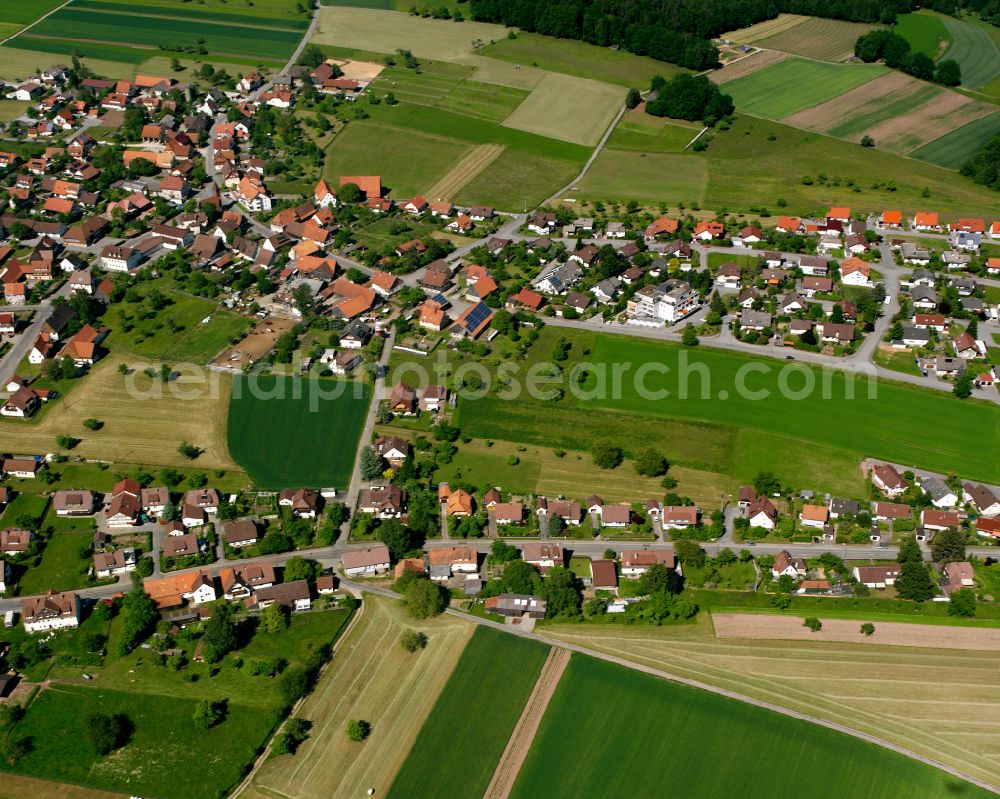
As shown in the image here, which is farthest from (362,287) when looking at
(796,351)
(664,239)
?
(796,351)

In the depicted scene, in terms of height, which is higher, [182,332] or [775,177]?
[775,177]

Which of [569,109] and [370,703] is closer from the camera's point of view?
[370,703]

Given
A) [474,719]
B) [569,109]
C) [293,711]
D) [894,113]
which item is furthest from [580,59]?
[293,711]

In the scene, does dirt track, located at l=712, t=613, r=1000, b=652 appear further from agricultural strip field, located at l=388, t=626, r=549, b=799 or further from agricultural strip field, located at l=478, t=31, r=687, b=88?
agricultural strip field, located at l=478, t=31, r=687, b=88

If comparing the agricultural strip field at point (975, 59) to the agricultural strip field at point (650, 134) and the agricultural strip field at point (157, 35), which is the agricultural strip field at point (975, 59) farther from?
the agricultural strip field at point (157, 35)

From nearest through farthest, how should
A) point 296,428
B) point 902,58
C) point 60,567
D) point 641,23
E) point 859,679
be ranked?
1. point 859,679
2. point 60,567
3. point 296,428
4. point 902,58
5. point 641,23

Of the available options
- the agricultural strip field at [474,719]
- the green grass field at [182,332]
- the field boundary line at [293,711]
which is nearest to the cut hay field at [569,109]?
the green grass field at [182,332]

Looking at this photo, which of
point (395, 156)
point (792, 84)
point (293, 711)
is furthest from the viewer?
point (792, 84)

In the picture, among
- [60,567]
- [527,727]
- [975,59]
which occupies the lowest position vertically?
[527,727]

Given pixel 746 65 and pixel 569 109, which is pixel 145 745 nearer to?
pixel 569 109
